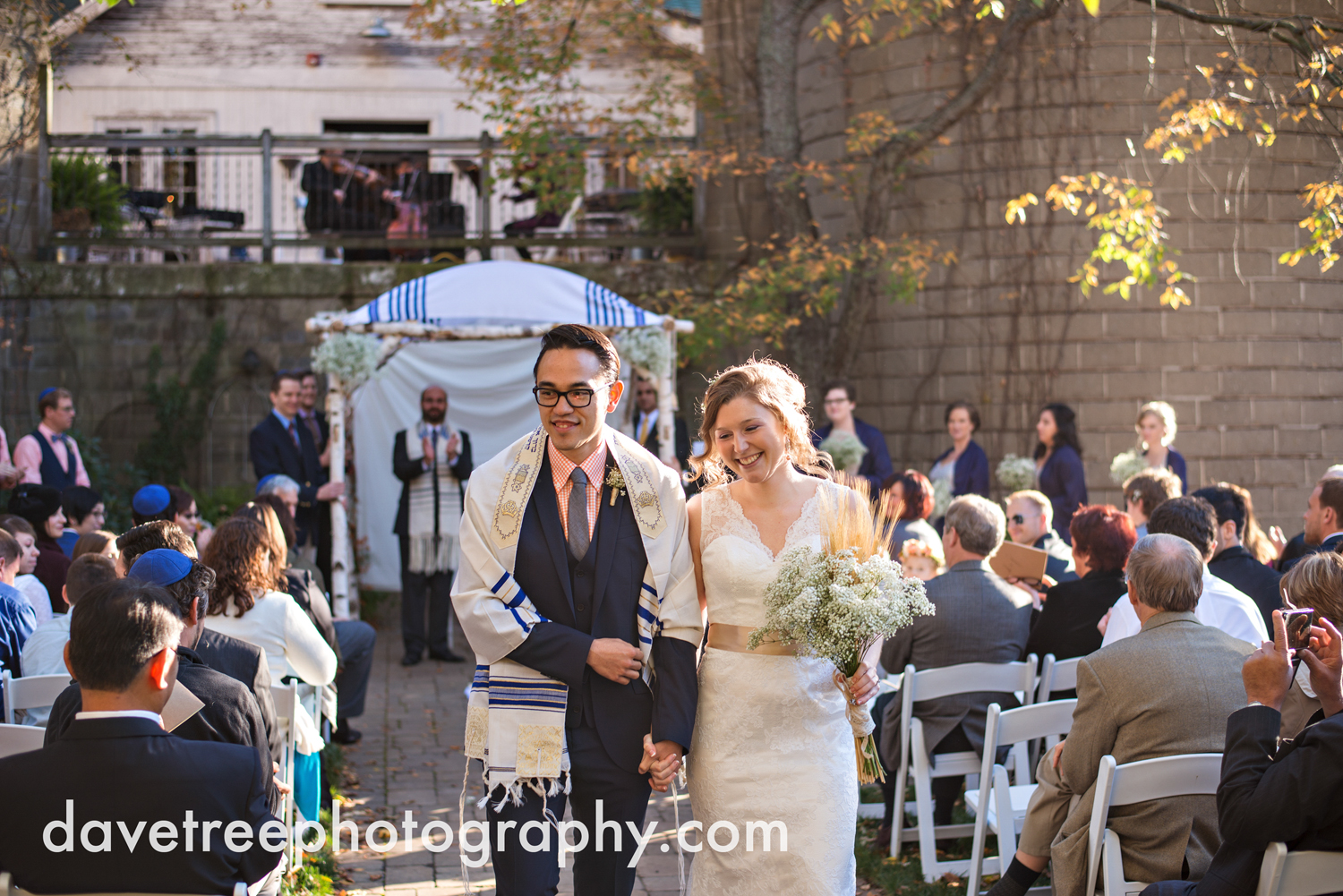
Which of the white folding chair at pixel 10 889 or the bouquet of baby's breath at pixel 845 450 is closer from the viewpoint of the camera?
the white folding chair at pixel 10 889

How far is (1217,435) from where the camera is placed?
9.80 meters

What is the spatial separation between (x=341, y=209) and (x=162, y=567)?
10363mm

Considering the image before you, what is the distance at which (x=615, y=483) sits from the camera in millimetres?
3193

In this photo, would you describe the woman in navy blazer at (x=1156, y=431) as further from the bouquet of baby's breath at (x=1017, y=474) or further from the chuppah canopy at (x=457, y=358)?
the chuppah canopy at (x=457, y=358)

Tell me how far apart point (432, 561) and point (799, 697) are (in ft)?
21.1

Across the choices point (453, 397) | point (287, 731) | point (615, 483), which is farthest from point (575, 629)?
point (453, 397)

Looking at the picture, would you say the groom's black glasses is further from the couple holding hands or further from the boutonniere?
the boutonniere

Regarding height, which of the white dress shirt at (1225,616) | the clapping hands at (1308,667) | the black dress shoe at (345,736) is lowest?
the black dress shoe at (345,736)

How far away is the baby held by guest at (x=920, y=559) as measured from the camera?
570 centimetres

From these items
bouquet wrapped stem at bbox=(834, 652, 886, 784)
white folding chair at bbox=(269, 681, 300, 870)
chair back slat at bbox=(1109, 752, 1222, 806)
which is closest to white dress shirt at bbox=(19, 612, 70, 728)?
white folding chair at bbox=(269, 681, 300, 870)

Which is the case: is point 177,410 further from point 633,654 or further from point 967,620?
point 633,654

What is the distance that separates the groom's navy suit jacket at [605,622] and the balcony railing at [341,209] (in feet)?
32.5

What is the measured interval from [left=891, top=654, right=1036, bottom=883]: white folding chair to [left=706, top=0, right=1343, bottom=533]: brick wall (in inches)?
226

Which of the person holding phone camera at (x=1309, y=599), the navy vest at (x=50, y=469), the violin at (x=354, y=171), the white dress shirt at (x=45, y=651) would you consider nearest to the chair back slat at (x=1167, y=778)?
A: the person holding phone camera at (x=1309, y=599)
